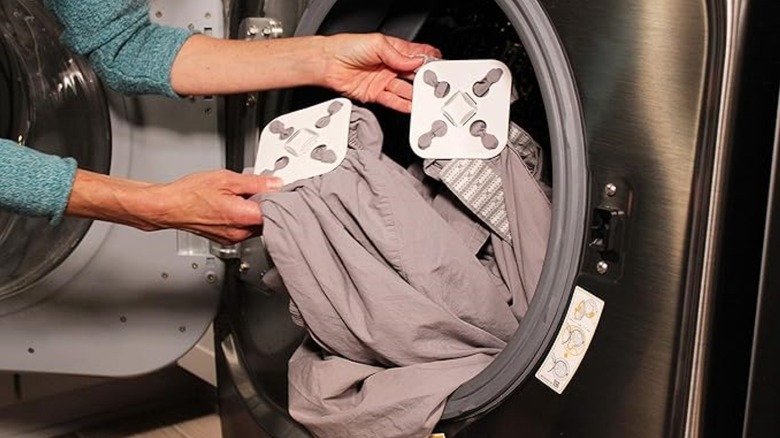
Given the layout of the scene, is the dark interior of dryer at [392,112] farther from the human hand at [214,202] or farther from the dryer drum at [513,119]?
the human hand at [214,202]

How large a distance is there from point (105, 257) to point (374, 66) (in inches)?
16.6

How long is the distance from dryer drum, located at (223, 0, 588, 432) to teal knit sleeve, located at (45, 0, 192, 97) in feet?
0.45

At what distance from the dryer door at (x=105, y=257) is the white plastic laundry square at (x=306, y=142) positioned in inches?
5.3

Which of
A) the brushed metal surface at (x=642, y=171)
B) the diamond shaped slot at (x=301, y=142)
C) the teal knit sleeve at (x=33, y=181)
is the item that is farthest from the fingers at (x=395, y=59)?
the teal knit sleeve at (x=33, y=181)

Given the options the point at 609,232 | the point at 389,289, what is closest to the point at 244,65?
the point at 389,289

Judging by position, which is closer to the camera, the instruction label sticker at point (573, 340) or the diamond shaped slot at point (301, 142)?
the instruction label sticker at point (573, 340)

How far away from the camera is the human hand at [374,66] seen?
0.93 metres

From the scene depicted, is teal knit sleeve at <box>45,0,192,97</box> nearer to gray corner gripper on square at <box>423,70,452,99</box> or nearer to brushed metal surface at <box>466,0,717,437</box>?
gray corner gripper on square at <box>423,70,452,99</box>

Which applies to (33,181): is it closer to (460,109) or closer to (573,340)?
(460,109)

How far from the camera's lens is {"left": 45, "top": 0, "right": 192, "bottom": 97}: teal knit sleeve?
3.26 ft

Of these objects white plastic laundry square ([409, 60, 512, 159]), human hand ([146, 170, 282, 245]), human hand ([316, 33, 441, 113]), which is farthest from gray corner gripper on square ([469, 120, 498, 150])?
human hand ([146, 170, 282, 245])

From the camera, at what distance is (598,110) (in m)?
0.68

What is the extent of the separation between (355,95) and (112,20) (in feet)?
0.95

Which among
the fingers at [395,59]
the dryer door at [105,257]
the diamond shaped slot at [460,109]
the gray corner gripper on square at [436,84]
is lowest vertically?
the dryer door at [105,257]
